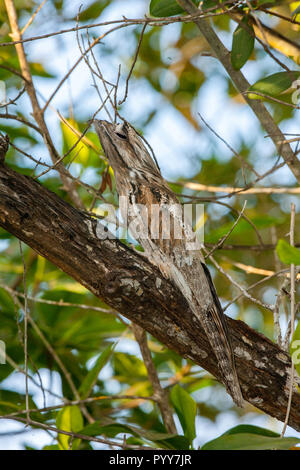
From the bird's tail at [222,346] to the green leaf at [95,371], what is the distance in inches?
31.4

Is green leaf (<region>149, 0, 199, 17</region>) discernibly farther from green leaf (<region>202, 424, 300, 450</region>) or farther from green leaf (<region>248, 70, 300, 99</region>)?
green leaf (<region>202, 424, 300, 450</region>)

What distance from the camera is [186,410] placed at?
180 cm

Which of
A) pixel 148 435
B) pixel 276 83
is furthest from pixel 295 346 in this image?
pixel 276 83

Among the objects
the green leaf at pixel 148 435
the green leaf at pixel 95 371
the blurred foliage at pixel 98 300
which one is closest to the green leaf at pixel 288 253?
the blurred foliage at pixel 98 300

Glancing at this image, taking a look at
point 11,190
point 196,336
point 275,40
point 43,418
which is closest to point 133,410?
point 43,418

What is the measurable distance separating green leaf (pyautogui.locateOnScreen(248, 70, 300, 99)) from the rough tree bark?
2.61 ft

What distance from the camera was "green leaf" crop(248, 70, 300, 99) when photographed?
1773mm

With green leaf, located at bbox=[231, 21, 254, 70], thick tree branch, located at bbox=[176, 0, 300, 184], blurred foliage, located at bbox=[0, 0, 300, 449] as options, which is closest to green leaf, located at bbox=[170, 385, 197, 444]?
blurred foliage, located at bbox=[0, 0, 300, 449]

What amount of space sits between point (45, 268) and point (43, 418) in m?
0.98

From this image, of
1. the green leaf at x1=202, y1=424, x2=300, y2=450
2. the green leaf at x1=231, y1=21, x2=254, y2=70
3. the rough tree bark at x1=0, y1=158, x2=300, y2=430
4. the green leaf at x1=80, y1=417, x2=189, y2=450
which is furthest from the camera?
the green leaf at x1=231, y1=21, x2=254, y2=70

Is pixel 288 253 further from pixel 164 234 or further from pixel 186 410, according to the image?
pixel 186 410

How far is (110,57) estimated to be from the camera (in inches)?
135

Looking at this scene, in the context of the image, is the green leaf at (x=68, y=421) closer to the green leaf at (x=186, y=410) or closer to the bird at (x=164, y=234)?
the green leaf at (x=186, y=410)

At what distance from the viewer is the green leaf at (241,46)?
1.84m
